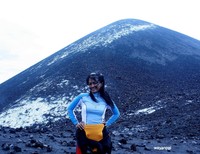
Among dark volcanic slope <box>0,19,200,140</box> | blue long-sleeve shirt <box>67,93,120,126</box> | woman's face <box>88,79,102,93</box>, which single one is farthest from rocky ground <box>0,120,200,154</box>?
woman's face <box>88,79,102,93</box>

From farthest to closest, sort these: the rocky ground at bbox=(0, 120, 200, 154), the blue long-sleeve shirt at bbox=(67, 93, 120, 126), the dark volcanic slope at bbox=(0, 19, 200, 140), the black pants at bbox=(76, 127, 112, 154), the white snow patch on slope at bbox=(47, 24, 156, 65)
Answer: the white snow patch on slope at bbox=(47, 24, 156, 65), the dark volcanic slope at bbox=(0, 19, 200, 140), the rocky ground at bbox=(0, 120, 200, 154), the blue long-sleeve shirt at bbox=(67, 93, 120, 126), the black pants at bbox=(76, 127, 112, 154)

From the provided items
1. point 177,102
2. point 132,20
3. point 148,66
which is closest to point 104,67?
point 148,66

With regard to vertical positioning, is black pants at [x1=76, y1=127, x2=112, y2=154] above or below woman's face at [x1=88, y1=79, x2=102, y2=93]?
below

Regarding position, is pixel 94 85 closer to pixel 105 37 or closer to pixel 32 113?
pixel 32 113

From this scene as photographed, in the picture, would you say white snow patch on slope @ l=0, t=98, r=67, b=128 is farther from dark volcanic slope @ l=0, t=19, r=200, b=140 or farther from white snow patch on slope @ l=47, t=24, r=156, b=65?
white snow patch on slope @ l=47, t=24, r=156, b=65

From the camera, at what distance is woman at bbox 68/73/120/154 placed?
475 cm

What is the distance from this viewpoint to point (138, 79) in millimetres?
31047

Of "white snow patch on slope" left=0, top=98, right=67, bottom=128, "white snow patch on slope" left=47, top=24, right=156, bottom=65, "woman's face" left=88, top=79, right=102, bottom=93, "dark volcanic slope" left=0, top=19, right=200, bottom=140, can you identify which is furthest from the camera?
"white snow patch on slope" left=47, top=24, right=156, bottom=65

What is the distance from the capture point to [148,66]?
35.3 meters

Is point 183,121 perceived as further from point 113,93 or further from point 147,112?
point 113,93

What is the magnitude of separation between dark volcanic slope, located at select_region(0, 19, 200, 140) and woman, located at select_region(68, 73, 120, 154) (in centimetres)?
1154

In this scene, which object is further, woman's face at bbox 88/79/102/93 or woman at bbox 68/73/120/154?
woman's face at bbox 88/79/102/93

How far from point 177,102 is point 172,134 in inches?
300

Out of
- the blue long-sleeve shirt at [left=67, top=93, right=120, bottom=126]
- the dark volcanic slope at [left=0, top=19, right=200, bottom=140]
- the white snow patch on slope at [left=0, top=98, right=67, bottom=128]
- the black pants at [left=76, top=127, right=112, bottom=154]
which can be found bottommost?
the white snow patch on slope at [left=0, top=98, right=67, bottom=128]
